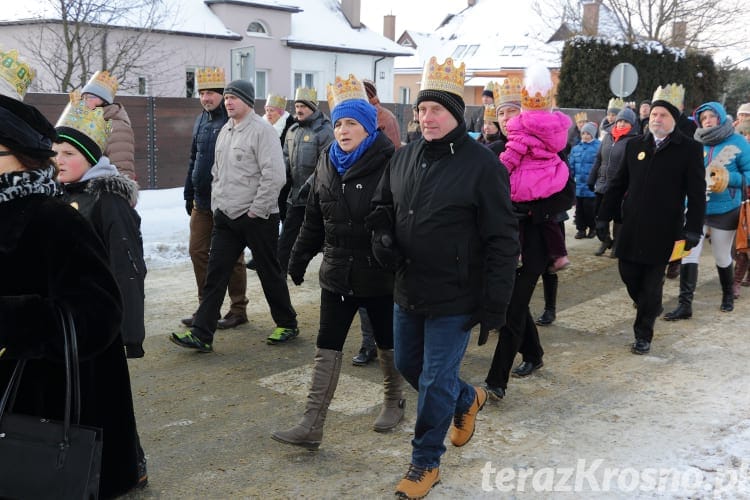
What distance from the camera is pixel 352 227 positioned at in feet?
15.2

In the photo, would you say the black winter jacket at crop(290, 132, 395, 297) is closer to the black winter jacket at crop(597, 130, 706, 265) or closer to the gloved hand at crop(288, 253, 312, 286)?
the gloved hand at crop(288, 253, 312, 286)

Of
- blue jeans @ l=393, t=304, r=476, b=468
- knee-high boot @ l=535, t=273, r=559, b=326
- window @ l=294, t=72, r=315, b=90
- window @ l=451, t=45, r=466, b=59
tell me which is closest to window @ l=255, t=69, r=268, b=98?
window @ l=294, t=72, r=315, b=90

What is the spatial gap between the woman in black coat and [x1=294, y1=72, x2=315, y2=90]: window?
32588 millimetres

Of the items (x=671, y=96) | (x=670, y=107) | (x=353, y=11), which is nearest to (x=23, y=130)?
(x=670, y=107)

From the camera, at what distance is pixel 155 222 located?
466 inches

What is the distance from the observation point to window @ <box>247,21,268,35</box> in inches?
1291

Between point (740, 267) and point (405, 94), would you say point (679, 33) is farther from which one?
point (740, 267)

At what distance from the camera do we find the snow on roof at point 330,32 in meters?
35.4

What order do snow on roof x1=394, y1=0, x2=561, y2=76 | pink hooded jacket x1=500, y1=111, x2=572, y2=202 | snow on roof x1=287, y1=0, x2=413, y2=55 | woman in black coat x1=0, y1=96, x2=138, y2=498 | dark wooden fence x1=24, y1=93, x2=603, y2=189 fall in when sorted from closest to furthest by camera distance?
1. woman in black coat x1=0, y1=96, x2=138, y2=498
2. pink hooded jacket x1=500, y1=111, x2=572, y2=202
3. dark wooden fence x1=24, y1=93, x2=603, y2=189
4. snow on roof x1=287, y1=0, x2=413, y2=55
5. snow on roof x1=394, y1=0, x2=561, y2=76

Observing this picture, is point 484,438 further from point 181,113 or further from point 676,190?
point 181,113

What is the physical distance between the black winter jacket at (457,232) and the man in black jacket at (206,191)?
135 inches

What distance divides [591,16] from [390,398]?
34.1 meters

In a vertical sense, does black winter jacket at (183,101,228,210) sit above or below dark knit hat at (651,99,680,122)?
below

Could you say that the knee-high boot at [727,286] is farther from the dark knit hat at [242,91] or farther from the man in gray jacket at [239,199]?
the dark knit hat at [242,91]
